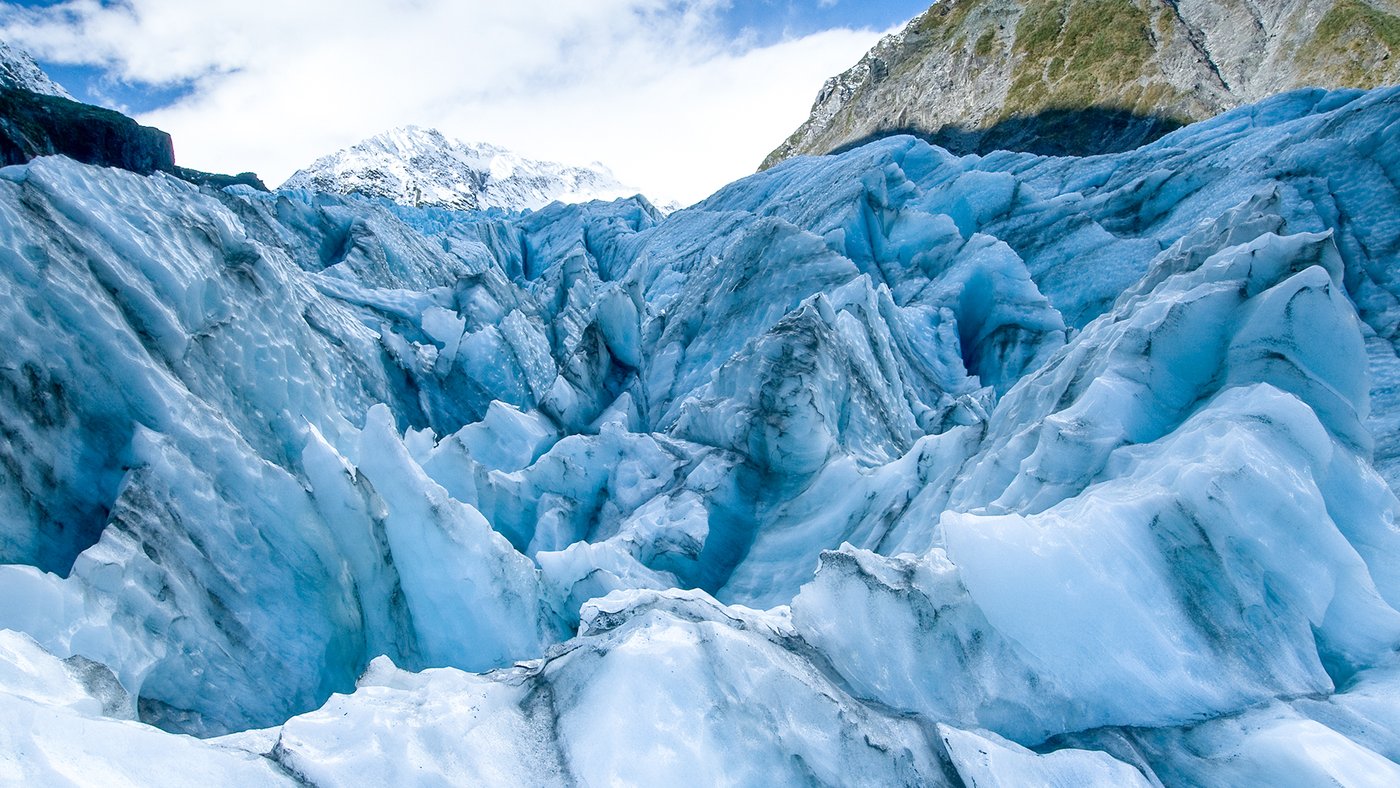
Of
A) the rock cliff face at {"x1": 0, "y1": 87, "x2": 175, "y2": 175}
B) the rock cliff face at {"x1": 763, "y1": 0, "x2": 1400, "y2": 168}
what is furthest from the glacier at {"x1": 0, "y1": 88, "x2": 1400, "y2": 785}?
the rock cliff face at {"x1": 763, "y1": 0, "x2": 1400, "y2": 168}

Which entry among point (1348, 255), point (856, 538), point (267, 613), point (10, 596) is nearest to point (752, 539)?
point (856, 538)

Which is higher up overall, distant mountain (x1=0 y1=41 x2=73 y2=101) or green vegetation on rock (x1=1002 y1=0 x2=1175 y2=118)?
distant mountain (x1=0 y1=41 x2=73 y2=101)

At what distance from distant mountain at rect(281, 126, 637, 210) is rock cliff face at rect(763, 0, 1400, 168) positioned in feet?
139

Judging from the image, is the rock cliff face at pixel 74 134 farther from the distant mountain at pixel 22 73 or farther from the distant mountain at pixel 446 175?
the distant mountain at pixel 446 175

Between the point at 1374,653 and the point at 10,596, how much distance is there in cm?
596

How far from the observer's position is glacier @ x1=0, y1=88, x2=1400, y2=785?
2.47 meters

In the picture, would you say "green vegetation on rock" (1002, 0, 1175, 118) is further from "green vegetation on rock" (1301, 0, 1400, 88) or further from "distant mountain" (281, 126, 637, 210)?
"distant mountain" (281, 126, 637, 210)

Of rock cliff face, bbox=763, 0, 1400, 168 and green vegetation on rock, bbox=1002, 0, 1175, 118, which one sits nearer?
rock cliff face, bbox=763, 0, 1400, 168

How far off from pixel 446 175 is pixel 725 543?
10807cm

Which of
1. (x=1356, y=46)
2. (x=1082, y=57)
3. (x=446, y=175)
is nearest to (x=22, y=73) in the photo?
(x=446, y=175)

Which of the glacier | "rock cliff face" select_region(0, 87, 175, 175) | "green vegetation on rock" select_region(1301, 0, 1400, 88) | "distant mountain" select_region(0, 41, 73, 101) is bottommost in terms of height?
the glacier

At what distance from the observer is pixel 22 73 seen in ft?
142

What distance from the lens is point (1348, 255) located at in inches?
275

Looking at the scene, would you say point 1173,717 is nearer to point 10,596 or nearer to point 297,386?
point 10,596
